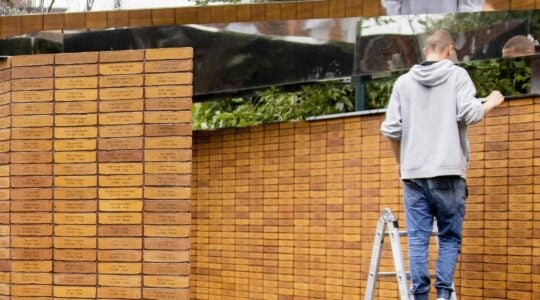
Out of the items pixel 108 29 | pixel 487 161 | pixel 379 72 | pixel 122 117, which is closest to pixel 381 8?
pixel 379 72

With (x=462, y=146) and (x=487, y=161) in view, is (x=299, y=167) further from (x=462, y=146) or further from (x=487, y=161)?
(x=462, y=146)

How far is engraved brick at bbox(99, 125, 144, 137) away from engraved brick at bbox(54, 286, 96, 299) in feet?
2.44

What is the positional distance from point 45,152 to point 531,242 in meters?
3.00

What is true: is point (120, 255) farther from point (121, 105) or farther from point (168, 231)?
point (121, 105)

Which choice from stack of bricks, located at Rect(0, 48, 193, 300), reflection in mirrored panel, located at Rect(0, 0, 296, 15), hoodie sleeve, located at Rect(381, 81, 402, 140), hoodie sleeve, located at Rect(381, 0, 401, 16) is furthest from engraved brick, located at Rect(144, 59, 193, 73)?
reflection in mirrored panel, located at Rect(0, 0, 296, 15)

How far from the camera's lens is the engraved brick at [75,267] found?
15.1 feet

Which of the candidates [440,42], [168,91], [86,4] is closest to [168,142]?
[168,91]

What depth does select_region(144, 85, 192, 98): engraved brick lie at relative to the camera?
4473 mm

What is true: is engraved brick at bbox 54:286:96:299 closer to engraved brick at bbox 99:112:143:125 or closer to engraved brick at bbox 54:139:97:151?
engraved brick at bbox 54:139:97:151

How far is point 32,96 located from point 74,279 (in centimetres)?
92

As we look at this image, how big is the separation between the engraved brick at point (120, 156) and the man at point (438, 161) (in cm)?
A: 148

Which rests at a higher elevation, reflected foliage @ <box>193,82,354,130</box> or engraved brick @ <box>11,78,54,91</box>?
reflected foliage @ <box>193,82,354,130</box>

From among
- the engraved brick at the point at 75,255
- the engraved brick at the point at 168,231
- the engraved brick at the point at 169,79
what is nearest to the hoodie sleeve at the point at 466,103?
the engraved brick at the point at 169,79

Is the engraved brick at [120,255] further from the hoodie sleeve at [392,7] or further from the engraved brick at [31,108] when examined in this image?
the hoodie sleeve at [392,7]
